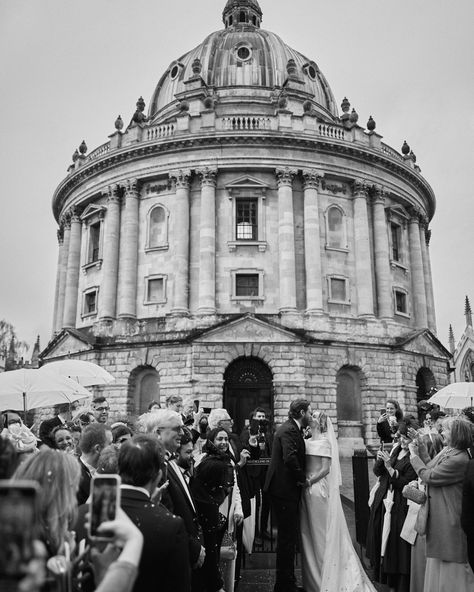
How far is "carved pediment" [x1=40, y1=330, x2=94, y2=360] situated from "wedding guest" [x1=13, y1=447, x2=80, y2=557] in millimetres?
25811

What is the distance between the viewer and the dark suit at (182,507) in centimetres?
430

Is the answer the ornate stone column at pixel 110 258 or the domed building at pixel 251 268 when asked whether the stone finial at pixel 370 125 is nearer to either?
the domed building at pixel 251 268

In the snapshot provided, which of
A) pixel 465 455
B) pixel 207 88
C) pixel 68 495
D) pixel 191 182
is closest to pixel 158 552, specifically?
pixel 68 495

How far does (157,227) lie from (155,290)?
3.75 metres

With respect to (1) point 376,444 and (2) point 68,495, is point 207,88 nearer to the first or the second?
(1) point 376,444

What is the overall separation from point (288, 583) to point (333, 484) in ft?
4.45

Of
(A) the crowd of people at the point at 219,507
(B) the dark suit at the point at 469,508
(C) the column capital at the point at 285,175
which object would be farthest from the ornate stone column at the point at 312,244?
(B) the dark suit at the point at 469,508

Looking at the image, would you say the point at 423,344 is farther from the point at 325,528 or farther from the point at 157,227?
the point at 325,528

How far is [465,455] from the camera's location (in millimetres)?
5457

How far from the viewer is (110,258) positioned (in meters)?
30.2

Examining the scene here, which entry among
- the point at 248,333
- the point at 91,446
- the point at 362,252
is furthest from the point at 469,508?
the point at 362,252

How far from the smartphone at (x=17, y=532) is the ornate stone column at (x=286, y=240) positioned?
2562 centimetres

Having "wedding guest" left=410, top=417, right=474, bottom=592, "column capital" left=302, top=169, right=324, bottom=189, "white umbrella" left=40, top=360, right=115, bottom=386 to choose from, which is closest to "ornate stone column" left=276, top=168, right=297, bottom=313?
"column capital" left=302, top=169, right=324, bottom=189

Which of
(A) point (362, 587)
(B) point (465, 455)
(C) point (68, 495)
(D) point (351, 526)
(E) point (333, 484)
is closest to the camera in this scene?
(C) point (68, 495)
